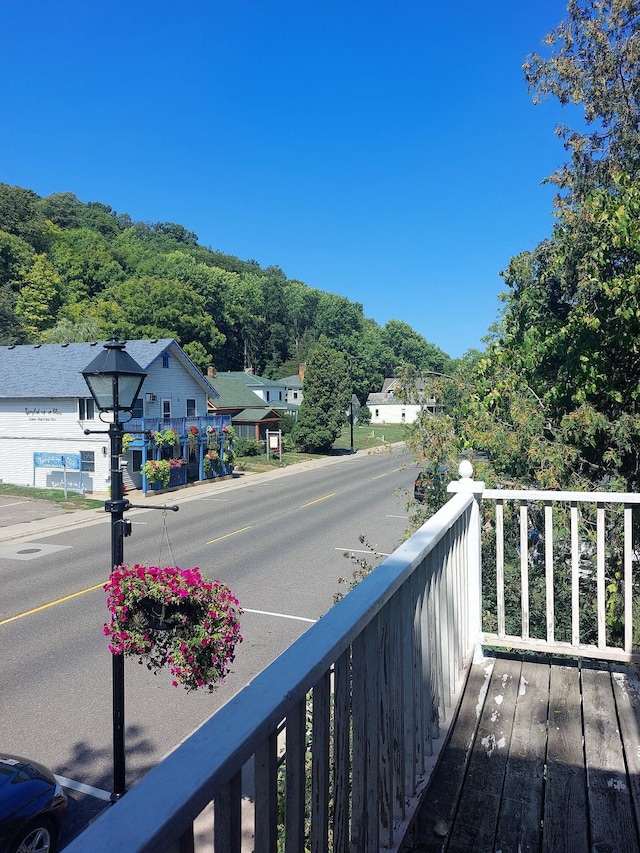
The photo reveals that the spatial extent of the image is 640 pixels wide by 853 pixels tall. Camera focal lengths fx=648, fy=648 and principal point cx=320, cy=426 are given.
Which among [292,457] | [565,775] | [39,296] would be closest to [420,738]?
[565,775]

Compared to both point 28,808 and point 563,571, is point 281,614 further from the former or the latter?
point 28,808

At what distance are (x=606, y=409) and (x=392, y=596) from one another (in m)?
5.27

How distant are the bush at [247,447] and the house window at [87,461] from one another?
1293cm

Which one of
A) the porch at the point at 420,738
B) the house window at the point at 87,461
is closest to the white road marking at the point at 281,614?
the porch at the point at 420,738

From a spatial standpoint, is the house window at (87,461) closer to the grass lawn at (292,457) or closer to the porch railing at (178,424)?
the porch railing at (178,424)

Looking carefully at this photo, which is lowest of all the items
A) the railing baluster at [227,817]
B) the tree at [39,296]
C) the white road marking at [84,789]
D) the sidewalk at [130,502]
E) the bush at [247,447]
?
the white road marking at [84,789]

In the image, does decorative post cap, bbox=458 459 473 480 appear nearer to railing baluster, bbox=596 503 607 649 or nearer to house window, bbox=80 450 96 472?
railing baluster, bbox=596 503 607 649

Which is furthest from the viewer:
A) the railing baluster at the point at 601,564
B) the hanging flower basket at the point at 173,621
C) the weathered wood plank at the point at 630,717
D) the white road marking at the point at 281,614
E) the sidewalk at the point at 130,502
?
the sidewalk at the point at 130,502

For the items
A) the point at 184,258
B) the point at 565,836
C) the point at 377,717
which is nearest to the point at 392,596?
the point at 377,717

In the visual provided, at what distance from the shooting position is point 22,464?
29188 millimetres

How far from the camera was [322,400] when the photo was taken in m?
41.8

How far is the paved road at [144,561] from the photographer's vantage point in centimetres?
739

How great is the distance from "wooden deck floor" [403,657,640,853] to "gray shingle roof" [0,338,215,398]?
2579cm

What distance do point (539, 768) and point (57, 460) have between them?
27.2 m
